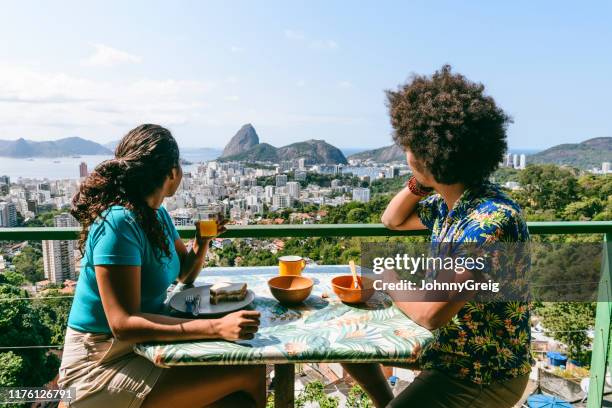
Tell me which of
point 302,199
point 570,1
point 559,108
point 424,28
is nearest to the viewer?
point 302,199

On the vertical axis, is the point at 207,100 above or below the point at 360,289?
above

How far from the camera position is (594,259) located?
2.31m

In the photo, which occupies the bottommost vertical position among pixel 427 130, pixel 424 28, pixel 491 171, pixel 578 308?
pixel 578 308

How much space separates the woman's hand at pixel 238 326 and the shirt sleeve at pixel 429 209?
3.14ft

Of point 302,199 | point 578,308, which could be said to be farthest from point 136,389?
point 302,199

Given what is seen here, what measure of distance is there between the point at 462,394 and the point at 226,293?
0.84m

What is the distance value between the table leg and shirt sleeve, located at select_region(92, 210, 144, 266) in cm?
59

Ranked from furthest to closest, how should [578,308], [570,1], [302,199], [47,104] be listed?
1. [47,104]
2. [570,1]
3. [302,199]
4. [578,308]

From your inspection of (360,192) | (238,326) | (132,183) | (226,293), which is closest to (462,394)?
(238,326)

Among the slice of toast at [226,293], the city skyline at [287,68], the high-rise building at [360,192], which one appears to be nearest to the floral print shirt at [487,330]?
the slice of toast at [226,293]

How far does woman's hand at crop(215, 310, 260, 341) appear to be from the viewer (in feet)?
3.77

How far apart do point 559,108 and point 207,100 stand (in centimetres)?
5143

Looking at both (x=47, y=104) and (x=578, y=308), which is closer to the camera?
(x=578, y=308)

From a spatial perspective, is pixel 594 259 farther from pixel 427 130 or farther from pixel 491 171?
pixel 427 130
